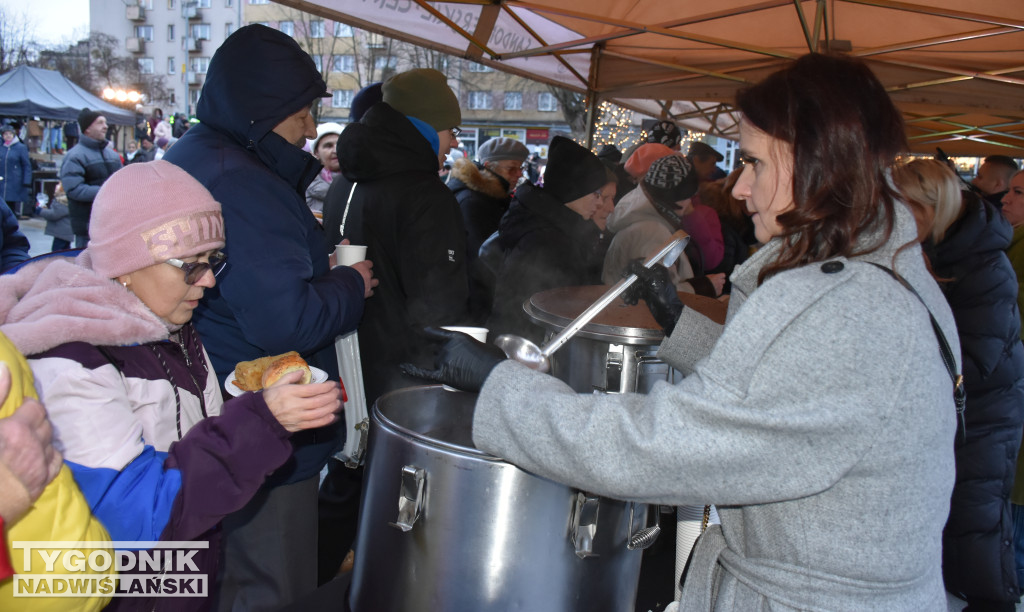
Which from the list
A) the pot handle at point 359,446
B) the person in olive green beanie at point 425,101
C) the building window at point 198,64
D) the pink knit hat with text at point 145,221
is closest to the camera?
the pink knit hat with text at point 145,221

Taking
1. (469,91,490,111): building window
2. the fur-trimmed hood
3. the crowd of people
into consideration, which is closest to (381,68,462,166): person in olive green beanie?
the crowd of people

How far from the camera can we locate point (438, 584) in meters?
1.74

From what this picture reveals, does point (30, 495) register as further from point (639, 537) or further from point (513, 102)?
point (513, 102)

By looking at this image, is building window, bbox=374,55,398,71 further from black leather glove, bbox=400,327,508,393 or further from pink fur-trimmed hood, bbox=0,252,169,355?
black leather glove, bbox=400,327,508,393

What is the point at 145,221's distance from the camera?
1.65 metres

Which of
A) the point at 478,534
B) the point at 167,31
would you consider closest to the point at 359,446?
the point at 478,534

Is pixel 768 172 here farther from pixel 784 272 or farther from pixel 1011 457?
pixel 1011 457

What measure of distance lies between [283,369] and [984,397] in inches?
125

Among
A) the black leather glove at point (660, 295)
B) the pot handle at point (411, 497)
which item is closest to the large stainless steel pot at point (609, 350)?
the black leather glove at point (660, 295)

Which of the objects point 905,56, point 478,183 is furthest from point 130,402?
point 905,56

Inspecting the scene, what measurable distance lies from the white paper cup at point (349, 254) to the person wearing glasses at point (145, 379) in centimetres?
86

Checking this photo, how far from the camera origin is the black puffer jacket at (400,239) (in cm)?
301

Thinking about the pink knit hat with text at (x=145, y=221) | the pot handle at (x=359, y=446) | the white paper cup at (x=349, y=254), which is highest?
the pink knit hat with text at (x=145, y=221)

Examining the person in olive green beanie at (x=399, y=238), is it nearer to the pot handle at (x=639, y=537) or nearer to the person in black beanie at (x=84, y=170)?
the pot handle at (x=639, y=537)
